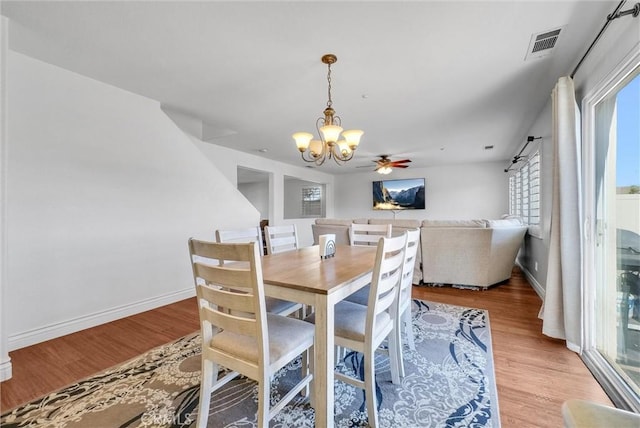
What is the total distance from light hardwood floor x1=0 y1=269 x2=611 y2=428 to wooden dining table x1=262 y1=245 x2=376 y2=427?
0.98m

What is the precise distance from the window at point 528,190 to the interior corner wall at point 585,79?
350 millimetres

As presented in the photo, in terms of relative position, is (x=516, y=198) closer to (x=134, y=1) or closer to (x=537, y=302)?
(x=537, y=302)

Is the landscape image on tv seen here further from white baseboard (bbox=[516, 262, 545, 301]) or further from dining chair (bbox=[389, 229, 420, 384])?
dining chair (bbox=[389, 229, 420, 384])

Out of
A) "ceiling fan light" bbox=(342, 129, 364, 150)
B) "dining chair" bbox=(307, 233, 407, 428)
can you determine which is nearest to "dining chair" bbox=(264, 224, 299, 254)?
"dining chair" bbox=(307, 233, 407, 428)

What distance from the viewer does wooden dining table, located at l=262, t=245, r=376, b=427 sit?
1.18m

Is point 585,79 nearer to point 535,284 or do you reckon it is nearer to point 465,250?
point 465,250

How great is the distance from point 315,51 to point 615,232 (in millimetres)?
2507

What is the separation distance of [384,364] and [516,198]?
509 centimetres

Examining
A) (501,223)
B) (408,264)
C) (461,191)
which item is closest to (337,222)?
(501,223)

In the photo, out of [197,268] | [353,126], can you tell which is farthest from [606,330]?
[353,126]

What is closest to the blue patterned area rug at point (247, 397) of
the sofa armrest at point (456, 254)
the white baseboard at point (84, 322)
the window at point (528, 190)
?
the white baseboard at point (84, 322)

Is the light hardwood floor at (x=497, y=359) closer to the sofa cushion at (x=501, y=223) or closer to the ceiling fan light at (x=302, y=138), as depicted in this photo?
the sofa cushion at (x=501, y=223)

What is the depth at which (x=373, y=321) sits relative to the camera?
1320 mm

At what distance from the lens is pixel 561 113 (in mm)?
2146
